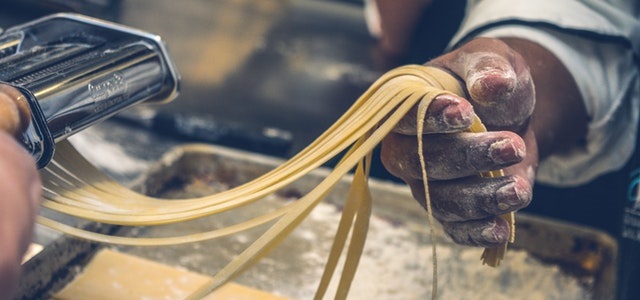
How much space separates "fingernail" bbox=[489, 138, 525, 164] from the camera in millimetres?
608

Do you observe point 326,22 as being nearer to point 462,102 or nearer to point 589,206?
point 589,206

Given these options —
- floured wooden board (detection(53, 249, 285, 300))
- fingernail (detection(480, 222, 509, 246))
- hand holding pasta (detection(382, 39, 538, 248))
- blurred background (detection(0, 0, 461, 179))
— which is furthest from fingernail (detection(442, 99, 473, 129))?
blurred background (detection(0, 0, 461, 179))

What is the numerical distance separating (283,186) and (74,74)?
236 millimetres

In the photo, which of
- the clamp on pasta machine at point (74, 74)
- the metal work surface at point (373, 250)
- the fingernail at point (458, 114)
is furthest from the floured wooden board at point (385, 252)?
the fingernail at point (458, 114)

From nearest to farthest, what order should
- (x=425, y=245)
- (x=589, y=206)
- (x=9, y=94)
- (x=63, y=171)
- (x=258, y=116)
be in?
1. (x=9, y=94)
2. (x=63, y=171)
3. (x=425, y=245)
4. (x=589, y=206)
5. (x=258, y=116)

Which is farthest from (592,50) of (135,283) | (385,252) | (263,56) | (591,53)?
(263,56)

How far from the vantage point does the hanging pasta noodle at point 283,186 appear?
0.64 meters

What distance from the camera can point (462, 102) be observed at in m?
0.60

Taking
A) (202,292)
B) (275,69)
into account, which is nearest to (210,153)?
(202,292)

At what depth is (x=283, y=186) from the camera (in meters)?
0.67

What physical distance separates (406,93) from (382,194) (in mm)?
474

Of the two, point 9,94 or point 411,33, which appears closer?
point 9,94

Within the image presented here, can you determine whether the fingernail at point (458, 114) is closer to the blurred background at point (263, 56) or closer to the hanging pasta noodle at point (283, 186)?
the hanging pasta noodle at point (283, 186)

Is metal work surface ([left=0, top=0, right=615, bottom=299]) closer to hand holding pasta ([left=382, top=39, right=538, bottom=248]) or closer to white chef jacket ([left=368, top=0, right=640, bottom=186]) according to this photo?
white chef jacket ([left=368, top=0, right=640, bottom=186])
